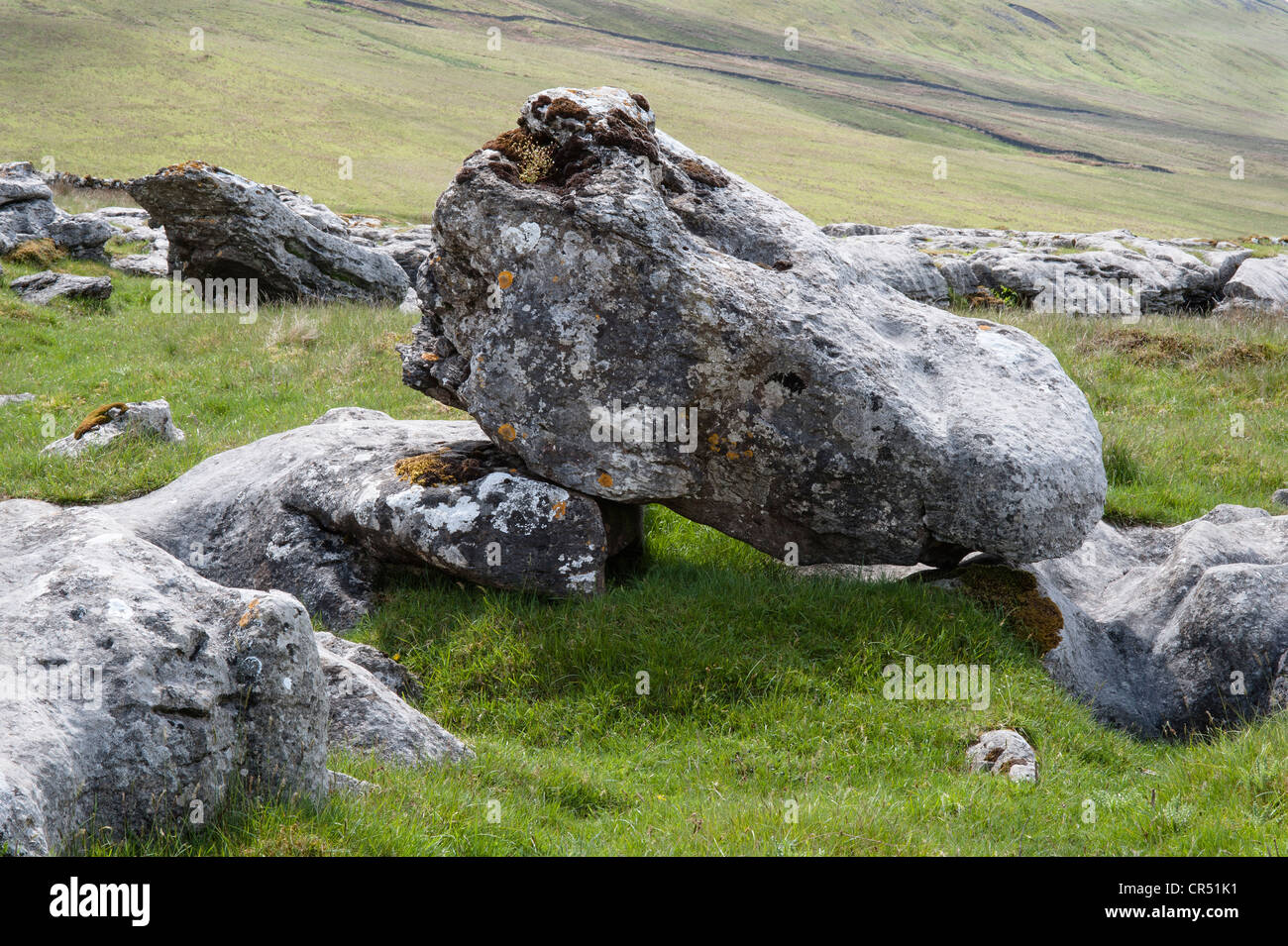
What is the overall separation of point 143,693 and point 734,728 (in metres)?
4.72

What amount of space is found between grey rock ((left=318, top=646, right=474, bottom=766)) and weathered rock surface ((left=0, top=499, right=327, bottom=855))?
50.6 inches

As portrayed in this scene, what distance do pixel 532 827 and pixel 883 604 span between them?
15.2ft

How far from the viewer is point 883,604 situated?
9.32 meters

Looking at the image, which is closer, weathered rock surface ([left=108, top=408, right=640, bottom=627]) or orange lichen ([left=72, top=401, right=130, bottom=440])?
weathered rock surface ([left=108, top=408, right=640, bottom=627])

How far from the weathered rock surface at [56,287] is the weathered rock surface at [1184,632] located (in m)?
23.9

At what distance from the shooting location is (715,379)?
9.27 metres

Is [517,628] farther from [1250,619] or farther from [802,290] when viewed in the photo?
[1250,619]

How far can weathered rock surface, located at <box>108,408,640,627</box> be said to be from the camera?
9484 millimetres

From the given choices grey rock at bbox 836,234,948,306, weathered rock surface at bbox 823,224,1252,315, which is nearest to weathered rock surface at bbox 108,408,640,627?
grey rock at bbox 836,234,948,306

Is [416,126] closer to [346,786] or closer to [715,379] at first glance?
[715,379]

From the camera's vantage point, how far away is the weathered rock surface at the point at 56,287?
78.8 ft

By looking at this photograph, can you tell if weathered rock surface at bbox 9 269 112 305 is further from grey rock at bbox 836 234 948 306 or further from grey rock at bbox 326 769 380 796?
grey rock at bbox 326 769 380 796
